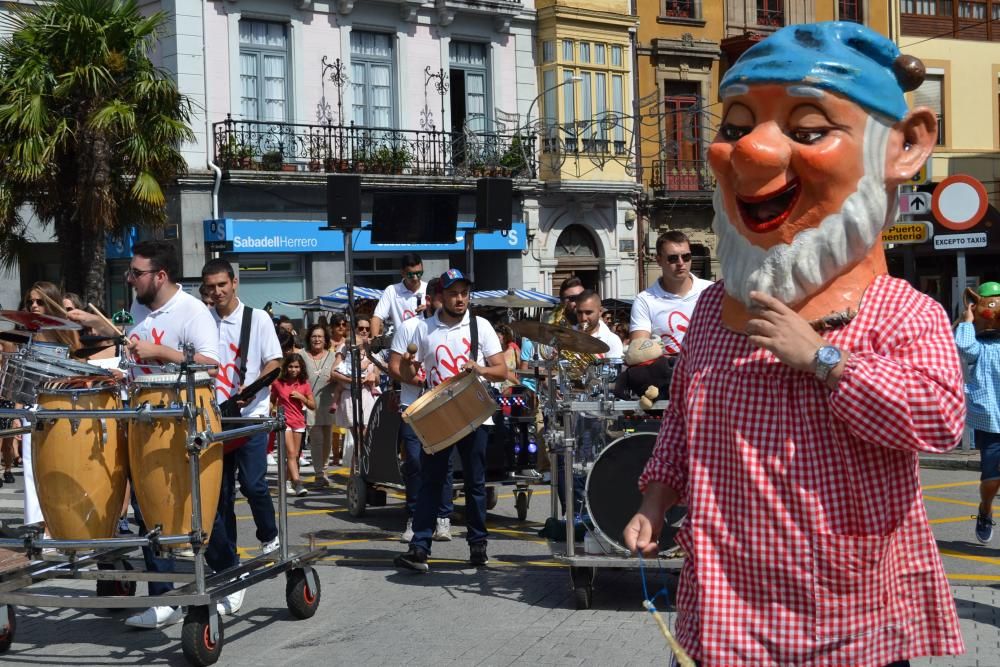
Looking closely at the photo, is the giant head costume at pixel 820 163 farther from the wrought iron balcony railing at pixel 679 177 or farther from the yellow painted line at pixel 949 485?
the wrought iron balcony railing at pixel 679 177

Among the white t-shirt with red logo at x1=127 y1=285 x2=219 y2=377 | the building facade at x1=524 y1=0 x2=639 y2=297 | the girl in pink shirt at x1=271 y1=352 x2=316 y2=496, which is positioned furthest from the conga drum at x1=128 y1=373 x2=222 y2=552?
the building facade at x1=524 y1=0 x2=639 y2=297

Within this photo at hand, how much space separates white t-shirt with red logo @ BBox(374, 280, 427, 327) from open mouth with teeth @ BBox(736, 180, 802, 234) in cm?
976

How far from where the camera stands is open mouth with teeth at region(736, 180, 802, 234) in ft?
10.9

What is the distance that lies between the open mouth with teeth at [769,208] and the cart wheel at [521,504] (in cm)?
783

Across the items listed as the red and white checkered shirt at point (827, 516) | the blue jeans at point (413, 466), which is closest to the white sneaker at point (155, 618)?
the blue jeans at point (413, 466)

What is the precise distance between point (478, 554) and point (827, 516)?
6.00 metres

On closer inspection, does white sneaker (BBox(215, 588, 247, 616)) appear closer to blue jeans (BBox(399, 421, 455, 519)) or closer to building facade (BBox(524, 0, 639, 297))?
blue jeans (BBox(399, 421, 455, 519))

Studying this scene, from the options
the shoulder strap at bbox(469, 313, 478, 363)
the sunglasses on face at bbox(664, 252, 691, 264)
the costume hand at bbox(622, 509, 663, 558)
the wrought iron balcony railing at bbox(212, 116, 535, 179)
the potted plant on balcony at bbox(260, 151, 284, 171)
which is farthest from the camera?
the potted plant on balcony at bbox(260, 151, 284, 171)

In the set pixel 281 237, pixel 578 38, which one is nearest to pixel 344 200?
pixel 281 237

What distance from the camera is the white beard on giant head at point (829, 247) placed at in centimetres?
326

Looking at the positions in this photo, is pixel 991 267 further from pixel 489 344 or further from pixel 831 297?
pixel 831 297

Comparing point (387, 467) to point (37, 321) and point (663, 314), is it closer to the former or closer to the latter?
point (663, 314)

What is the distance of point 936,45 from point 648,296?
31744 millimetres

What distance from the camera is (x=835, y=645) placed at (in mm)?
3098
